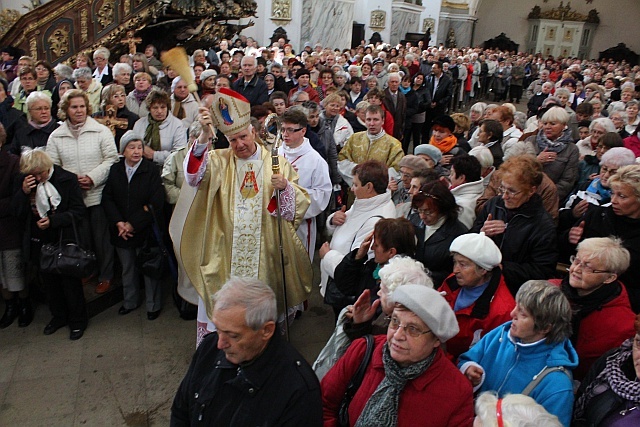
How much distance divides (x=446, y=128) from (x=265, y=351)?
414cm

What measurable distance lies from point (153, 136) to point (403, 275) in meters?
3.70

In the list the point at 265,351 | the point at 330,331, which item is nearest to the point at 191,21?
the point at 330,331

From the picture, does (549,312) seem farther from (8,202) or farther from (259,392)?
(8,202)

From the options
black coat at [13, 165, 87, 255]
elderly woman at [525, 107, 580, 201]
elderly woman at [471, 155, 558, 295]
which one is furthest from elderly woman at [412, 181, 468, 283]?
black coat at [13, 165, 87, 255]

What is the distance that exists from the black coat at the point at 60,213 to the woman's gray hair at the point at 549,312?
3.58 m

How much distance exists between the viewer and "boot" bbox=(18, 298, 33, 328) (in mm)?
4719

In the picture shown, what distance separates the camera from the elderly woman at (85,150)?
4.77 metres

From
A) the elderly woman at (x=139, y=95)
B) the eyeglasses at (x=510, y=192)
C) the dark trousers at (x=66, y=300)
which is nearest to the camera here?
the eyeglasses at (x=510, y=192)

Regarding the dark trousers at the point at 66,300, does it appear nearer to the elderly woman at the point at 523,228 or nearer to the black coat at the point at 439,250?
the black coat at the point at 439,250

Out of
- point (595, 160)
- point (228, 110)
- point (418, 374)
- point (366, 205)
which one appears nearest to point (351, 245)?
point (366, 205)

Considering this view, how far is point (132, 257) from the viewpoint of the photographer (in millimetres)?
4934

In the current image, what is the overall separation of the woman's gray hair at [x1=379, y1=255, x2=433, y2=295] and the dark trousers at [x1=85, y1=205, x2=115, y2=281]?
3.23m

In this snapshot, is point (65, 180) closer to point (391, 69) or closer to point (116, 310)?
point (116, 310)

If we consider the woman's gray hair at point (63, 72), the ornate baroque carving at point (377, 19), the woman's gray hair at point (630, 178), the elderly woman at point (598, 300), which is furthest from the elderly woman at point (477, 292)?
the ornate baroque carving at point (377, 19)
